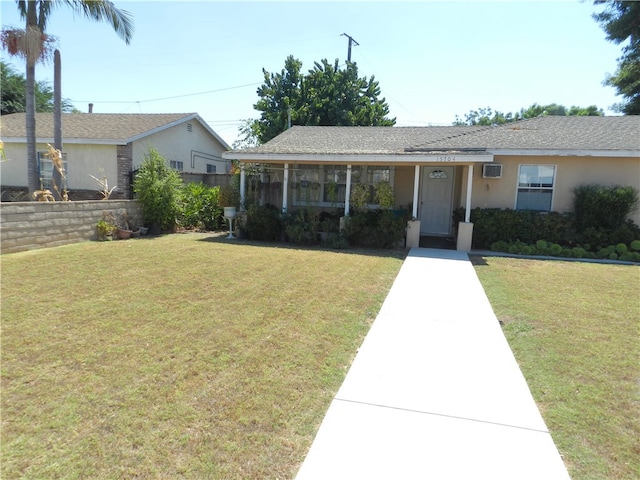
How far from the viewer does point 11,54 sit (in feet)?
39.2

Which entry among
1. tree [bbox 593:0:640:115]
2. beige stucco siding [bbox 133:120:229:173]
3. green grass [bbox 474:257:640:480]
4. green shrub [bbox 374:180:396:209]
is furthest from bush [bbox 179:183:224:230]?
tree [bbox 593:0:640:115]

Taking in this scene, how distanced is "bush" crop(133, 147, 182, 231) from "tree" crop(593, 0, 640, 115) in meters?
23.3

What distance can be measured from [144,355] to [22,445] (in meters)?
1.26

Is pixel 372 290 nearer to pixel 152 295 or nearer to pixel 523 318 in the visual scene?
pixel 523 318

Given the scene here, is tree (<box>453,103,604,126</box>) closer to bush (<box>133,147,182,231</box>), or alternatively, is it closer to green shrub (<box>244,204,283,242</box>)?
green shrub (<box>244,204,283,242</box>)

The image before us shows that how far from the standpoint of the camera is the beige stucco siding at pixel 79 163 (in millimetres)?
15172

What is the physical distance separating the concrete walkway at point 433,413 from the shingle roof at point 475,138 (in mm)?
7547

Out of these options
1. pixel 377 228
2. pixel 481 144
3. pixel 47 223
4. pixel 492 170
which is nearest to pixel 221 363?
pixel 377 228

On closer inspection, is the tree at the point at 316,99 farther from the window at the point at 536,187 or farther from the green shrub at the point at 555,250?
the green shrub at the point at 555,250

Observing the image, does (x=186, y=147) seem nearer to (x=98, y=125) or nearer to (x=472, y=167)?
(x=98, y=125)

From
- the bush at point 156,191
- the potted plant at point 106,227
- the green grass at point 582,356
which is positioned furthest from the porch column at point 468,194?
the potted plant at point 106,227

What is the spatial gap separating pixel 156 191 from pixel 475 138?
33.1ft

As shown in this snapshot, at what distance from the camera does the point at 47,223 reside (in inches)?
354

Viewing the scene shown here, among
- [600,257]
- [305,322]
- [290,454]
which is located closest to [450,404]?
[290,454]
